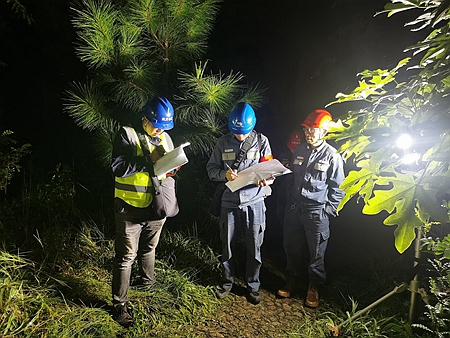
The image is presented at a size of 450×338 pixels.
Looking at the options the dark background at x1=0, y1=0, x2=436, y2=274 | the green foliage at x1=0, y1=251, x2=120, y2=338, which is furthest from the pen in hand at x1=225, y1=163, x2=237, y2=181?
the dark background at x1=0, y1=0, x2=436, y2=274

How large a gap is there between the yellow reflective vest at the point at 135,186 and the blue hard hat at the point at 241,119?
2.55 feet

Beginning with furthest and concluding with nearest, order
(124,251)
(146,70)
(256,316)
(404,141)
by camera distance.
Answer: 1. (146,70)
2. (256,316)
3. (124,251)
4. (404,141)

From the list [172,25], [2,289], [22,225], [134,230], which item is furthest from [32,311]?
[172,25]

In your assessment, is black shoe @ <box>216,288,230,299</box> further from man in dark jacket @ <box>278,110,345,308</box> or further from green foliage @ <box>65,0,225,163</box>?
green foliage @ <box>65,0,225,163</box>

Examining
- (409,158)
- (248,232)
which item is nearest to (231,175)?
(248,232)

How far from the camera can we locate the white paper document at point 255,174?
281 centimetres

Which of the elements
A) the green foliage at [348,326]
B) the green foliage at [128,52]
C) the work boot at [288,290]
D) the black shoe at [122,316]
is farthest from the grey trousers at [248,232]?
the green foliage at [128,52]

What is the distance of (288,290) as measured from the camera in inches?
129

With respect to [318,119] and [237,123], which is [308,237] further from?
[237,123]

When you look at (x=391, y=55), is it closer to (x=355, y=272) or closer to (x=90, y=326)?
(x=355, y=272)

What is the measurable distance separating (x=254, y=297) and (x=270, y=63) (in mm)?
3936

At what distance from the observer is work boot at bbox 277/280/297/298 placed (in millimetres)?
3230

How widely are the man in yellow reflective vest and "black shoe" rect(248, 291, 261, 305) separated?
1105mm

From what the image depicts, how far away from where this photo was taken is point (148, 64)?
124 inches
